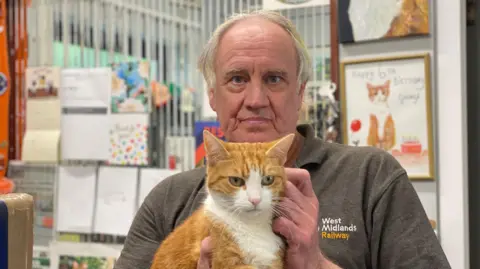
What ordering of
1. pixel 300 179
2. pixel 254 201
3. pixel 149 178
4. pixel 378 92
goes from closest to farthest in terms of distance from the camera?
pixel 254 201 → pixel 300 179 → pixel 378 92 → pixel 149 178

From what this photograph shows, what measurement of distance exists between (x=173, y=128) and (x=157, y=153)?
0.14 meters

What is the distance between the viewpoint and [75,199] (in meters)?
2.41

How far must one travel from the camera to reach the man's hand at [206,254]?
84 cm

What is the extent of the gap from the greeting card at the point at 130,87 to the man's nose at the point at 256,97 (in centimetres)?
111

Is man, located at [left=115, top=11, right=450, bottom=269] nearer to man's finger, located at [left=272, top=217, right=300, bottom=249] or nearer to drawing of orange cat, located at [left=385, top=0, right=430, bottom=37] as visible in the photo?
man's finger, located at [left=272, top=217, right=300, bottom=249]

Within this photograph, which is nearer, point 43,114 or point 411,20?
point 411,20

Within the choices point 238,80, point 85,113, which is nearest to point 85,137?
point 85,113

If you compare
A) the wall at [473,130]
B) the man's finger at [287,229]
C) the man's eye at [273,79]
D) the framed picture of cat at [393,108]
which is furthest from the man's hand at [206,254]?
the wall at [473,130]

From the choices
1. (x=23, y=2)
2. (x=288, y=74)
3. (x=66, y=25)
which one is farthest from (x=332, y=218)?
(x=23, y=2)

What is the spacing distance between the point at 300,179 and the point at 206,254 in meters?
0.23

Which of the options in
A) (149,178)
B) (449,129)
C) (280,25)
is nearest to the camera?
(280,25)

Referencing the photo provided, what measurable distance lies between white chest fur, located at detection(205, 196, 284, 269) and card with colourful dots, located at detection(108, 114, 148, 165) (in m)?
1.46

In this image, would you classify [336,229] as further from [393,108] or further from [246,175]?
[393,108]

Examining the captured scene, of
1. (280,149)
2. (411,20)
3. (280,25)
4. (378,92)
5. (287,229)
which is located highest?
(411,20)
